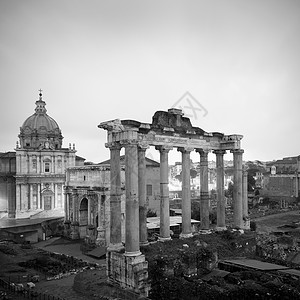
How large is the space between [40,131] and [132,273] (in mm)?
39406

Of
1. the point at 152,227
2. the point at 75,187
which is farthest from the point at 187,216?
the point at 75,187

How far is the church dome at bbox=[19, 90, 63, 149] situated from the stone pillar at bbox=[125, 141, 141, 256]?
35759 millimetres

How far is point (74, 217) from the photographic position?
42.0m

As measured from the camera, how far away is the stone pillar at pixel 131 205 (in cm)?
1705

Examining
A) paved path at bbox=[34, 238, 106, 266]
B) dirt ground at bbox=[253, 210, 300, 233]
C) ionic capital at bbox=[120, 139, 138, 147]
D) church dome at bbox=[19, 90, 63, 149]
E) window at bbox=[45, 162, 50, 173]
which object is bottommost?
paved path at bbox=[34, 238, 106, 266]

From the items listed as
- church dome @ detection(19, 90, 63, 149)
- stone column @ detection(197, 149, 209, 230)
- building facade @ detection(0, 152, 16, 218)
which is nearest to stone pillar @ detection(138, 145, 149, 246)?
stone column @ detection(197, 149, 209, 230)

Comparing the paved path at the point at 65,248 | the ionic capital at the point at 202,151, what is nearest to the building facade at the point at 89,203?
the paved path at the point at 65,248

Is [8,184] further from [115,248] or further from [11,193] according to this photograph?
[115,248]

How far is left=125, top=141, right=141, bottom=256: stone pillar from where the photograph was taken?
17.0 m

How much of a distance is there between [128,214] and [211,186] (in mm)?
83400

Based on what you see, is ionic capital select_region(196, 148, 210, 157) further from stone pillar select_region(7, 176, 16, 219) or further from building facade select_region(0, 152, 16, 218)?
stone pillar select_region(7, 176, 16, 219)

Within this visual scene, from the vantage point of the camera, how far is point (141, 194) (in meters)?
20.0

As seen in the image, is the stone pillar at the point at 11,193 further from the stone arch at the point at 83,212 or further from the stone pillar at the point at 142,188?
the stone pillar at the point at 142,188

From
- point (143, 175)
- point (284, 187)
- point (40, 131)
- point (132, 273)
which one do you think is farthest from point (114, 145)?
point (284, 187)
